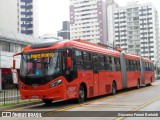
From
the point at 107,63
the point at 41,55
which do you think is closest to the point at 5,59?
the point at 107,63

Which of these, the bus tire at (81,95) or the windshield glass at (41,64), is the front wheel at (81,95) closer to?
the bus tire at (81,95)

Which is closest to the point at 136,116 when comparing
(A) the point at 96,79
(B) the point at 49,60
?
(B) the point at 49,60

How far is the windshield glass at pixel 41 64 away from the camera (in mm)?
15234

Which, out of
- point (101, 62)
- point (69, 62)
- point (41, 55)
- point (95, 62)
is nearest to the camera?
point (69, 62)

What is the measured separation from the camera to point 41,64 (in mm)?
15445

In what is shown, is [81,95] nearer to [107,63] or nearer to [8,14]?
[107,63]

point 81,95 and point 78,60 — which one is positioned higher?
point 78,60

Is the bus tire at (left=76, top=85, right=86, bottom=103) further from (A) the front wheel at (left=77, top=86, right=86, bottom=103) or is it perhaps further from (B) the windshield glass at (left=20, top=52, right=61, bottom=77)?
(B) the windshield glass at (left=20, top=52, right=61, bottom=77)

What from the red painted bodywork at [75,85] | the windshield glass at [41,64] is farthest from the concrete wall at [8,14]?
the windshield glass at [41,64]

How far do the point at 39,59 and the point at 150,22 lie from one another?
449ft

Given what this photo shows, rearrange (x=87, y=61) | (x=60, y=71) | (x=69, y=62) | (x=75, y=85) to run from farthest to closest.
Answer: (x=87, y=61) < (x=75, y=85) < (x=69, y=62) < (x=60, y=71)

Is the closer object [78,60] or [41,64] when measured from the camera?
[41,64]

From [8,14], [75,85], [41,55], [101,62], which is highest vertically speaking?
[8,14]

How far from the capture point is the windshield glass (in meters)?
15.2
